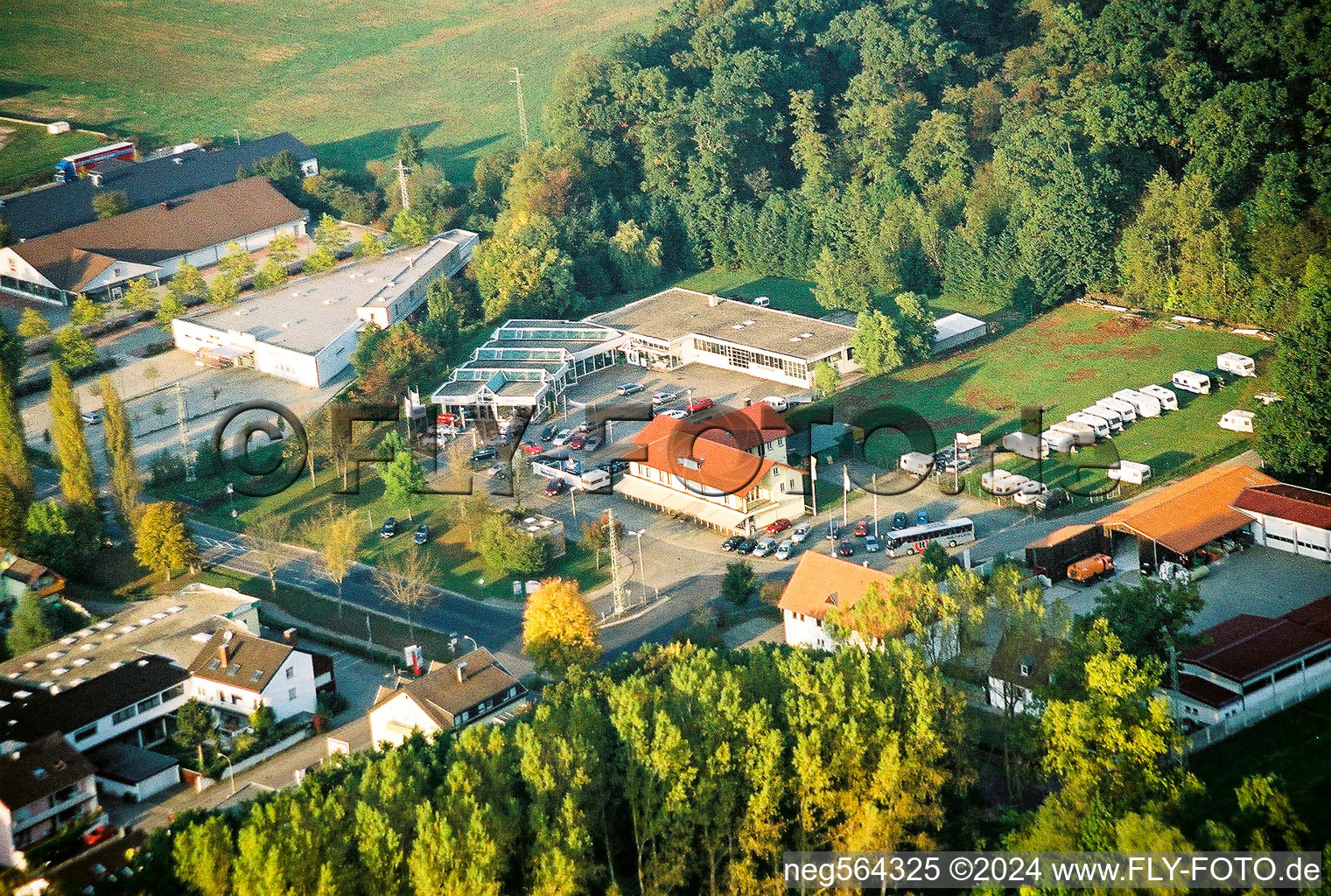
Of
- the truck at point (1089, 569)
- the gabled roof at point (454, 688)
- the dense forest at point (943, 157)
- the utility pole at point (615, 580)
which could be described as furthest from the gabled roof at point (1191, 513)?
the gabled roof at point (454, 688)

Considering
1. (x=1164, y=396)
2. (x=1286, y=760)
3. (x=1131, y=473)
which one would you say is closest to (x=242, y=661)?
(x=1286, y=760)

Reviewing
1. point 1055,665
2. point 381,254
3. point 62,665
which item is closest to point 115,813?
point 62,665

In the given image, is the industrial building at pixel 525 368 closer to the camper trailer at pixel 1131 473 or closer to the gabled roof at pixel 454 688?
the gabled roof at pixel 454 688

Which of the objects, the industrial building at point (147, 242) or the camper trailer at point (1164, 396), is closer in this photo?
the camper trailer at point (1164, 396)

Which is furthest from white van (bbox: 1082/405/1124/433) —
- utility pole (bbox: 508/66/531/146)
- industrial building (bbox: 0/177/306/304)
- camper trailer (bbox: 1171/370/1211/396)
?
utility pole (bbox: 508/66/531/146)

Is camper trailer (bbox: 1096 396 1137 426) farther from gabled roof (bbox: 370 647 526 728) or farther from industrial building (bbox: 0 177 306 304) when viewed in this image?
industrial building (bbox: 0 177 306 304)

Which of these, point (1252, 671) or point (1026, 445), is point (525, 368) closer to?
point (1026, 445)

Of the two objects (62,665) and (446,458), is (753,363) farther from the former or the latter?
(62,665)
